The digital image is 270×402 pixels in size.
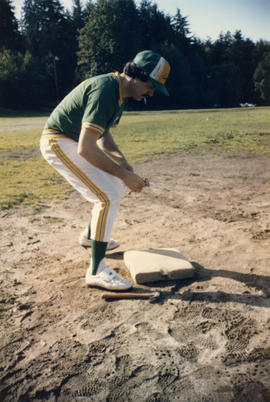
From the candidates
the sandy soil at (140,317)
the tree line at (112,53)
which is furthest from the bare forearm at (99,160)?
the tree line at (112,53)

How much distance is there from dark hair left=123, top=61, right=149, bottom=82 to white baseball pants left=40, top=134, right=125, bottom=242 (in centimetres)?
80

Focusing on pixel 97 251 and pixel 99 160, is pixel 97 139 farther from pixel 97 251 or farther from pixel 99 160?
pixel 97 251

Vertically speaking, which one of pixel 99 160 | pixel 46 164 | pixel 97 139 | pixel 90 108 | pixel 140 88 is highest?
pixel 140 88

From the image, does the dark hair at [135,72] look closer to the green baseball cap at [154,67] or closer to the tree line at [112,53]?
the green baseball cap at [154,67]

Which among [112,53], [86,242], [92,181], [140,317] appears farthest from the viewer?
[112,53]

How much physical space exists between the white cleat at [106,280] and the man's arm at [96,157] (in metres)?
0.77

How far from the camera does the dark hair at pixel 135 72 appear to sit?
9.92 feet

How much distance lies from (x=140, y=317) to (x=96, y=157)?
127 cm

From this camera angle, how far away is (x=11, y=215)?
17.3 ft

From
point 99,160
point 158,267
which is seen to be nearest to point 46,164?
point 158,267

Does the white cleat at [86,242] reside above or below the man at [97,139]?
below

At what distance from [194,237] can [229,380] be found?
2357 mm

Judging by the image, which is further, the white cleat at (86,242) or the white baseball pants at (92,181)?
the white cleat at (86,242)

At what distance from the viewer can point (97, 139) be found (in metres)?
2.94
